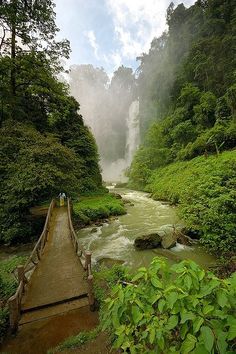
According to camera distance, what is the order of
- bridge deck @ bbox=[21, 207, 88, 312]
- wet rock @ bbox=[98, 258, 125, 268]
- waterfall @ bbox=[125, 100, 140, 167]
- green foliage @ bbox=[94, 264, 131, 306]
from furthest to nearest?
1. waterfall @ bbox=[125, 100, 140, 167]
2. wet rock @ bbox=[98, 258, 125, 268]
3. green foliage @ bbox=[94, 264, 131, 306]
4. bridge deck @ bbox=[21, 207, 88, 312]

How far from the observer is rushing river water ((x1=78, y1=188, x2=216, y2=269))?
348 inches

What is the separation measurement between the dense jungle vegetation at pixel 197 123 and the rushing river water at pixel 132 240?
4.33 ft

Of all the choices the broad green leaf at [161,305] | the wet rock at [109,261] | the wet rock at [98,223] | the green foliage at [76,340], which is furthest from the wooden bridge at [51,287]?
the wet rock at [98,223]

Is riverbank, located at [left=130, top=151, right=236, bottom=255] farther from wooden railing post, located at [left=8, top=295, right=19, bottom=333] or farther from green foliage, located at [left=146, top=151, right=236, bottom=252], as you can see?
wooden railing post, located at [left=8, top=295, right=19, bottom=333]

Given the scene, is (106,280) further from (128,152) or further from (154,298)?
(128,152)

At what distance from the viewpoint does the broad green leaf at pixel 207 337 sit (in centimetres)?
→ 136

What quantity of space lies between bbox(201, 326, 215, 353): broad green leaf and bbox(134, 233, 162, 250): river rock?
873cm

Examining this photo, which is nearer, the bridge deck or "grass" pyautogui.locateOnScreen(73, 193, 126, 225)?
the bridge deck

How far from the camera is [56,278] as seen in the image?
19.6 ft

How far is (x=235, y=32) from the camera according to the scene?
2764 centimetres

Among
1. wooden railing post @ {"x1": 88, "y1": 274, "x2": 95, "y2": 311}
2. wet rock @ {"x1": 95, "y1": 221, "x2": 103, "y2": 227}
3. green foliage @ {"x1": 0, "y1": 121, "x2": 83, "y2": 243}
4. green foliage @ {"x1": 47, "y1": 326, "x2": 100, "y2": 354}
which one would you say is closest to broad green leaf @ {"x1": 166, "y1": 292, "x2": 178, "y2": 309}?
green foliage @ {"x1": 47, "y1": 326, "x2": 100, "y2": 354}

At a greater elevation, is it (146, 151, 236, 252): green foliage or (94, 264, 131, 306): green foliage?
(146, 151, 236, 252): green foliage

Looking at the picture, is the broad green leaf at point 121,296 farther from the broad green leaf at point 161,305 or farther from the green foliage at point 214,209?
the green foliage at point 214,209

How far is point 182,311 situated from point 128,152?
56.0 meters
